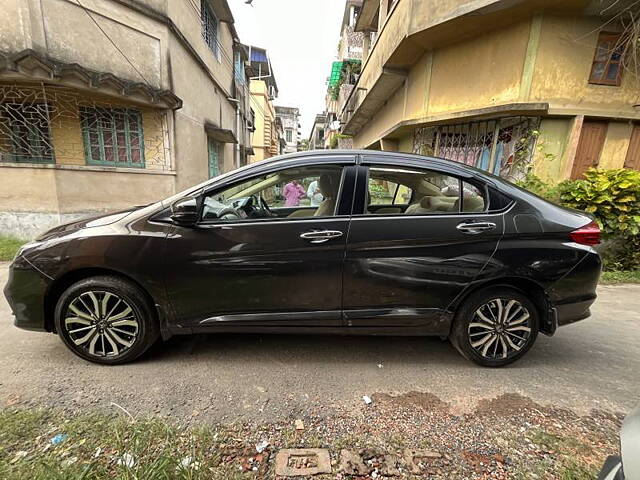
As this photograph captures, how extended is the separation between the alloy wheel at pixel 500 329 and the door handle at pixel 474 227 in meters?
0.59

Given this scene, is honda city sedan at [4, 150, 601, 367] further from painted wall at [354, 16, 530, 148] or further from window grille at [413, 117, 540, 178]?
painted wall at [354, 16, 530, 148]

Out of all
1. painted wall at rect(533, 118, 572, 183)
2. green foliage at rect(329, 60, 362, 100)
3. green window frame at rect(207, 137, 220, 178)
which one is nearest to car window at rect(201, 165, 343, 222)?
painted wall at rect(533, 118, 572, 183)

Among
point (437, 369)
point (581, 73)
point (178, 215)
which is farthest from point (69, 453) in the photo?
point (581, 73)

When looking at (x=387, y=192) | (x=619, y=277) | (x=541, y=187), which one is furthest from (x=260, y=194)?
(x=619, y=277)

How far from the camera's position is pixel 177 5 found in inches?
289

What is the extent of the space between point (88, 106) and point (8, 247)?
3.10 m

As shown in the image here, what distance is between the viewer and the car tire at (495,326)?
2400mm

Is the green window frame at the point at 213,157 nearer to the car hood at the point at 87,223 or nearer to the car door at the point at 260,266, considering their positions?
the car hood at the point at 87,223

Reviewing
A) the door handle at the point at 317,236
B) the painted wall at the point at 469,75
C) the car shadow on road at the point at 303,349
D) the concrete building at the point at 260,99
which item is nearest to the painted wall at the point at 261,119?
the concrete building at the point at 260,99

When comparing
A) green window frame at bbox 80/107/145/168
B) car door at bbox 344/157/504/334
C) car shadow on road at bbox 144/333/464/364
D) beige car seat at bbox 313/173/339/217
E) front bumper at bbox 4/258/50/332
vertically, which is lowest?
car shadow on road at bbox 144/333/464/364

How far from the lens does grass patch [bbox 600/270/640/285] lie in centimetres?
483

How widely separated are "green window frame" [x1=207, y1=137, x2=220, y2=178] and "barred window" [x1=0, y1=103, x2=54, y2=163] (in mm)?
5524

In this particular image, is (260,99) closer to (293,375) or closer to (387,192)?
(387,192)

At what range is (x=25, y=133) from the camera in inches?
224
